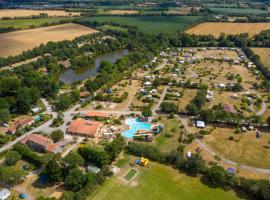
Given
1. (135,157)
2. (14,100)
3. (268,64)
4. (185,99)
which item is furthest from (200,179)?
(268,64)

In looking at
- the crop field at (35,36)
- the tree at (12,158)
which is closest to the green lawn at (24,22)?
the crop field at (35,36)

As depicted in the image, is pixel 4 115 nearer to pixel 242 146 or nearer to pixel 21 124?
pixel 21 124

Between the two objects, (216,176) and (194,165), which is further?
(194,165)

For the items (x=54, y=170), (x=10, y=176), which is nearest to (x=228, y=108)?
(x=54, y=170)

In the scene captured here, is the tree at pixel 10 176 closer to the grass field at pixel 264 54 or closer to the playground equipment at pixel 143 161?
the playground equipment at pixel 143 161

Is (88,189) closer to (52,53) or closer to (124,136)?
(124,136)
